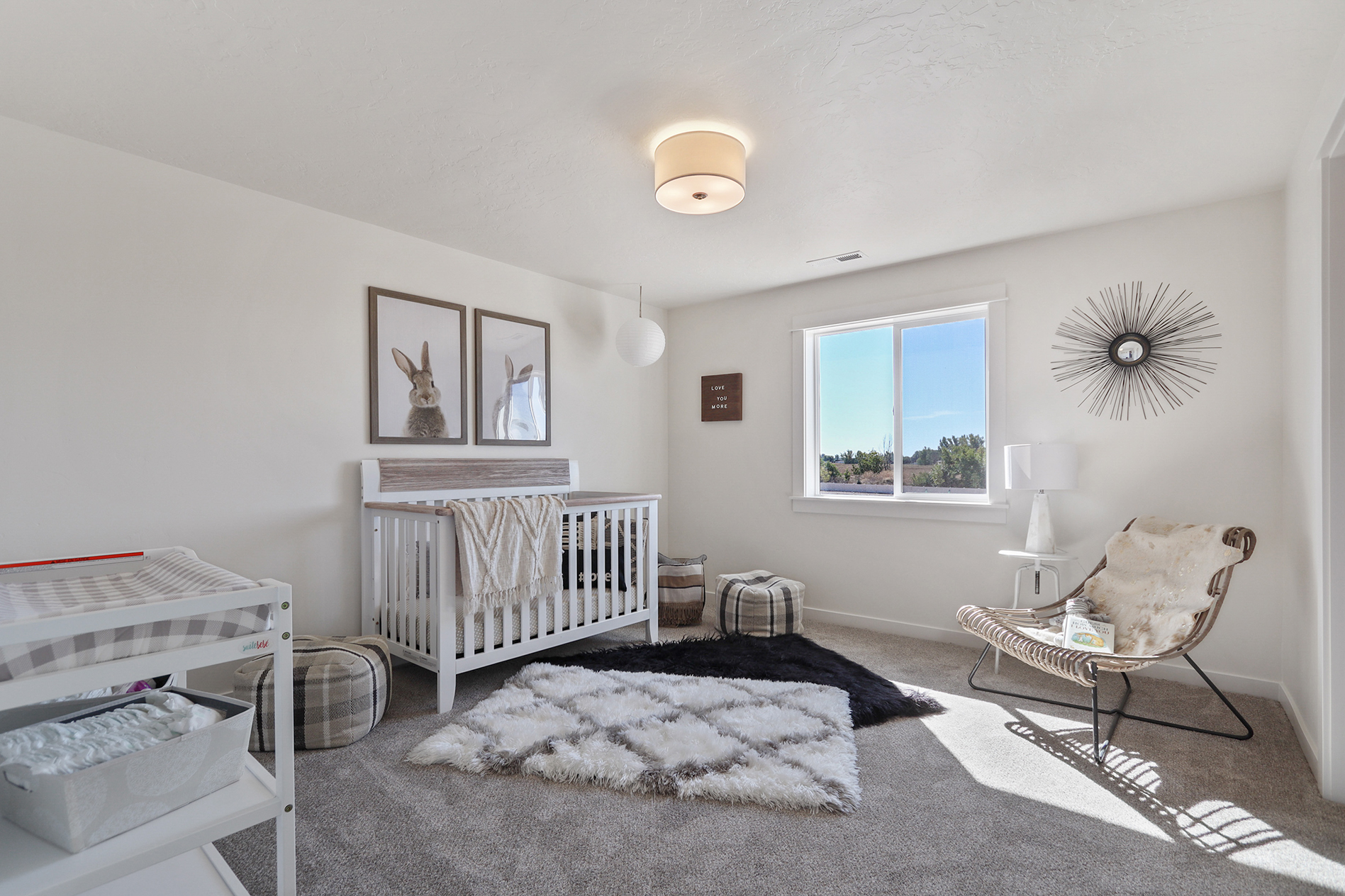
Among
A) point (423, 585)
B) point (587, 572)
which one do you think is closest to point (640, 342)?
point (587, 572)

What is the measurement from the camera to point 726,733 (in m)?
2.32

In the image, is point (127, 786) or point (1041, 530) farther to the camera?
point (1041, 530)

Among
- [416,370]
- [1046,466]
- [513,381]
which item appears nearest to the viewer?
[1046,466]

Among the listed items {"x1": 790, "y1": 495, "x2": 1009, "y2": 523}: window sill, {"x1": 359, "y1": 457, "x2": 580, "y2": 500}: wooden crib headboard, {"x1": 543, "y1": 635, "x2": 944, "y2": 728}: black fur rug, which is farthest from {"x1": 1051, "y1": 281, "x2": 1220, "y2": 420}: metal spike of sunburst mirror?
{"x1": 359, "y1": 457, "x2": 580, "y2": 500}: wooden crib headboard

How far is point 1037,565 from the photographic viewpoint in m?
3.02

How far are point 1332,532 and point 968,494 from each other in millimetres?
1761

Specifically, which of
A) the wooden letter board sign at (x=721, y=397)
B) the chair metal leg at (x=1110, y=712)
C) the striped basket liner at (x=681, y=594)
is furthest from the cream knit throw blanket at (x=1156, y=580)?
the wooden letter board sign at (x=721, y=397)

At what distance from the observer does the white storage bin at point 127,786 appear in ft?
3.67

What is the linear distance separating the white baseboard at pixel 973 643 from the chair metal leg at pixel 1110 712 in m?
0.20

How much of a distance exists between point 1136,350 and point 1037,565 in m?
1.14

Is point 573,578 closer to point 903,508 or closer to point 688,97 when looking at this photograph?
point 903,508

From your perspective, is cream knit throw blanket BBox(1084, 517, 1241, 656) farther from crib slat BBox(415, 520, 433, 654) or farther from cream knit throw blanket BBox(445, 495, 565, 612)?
crib slat BBox(415, 520, 433, 654)

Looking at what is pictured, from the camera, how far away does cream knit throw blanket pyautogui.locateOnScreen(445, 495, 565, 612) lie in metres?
2.63

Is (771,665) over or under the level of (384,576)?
under
